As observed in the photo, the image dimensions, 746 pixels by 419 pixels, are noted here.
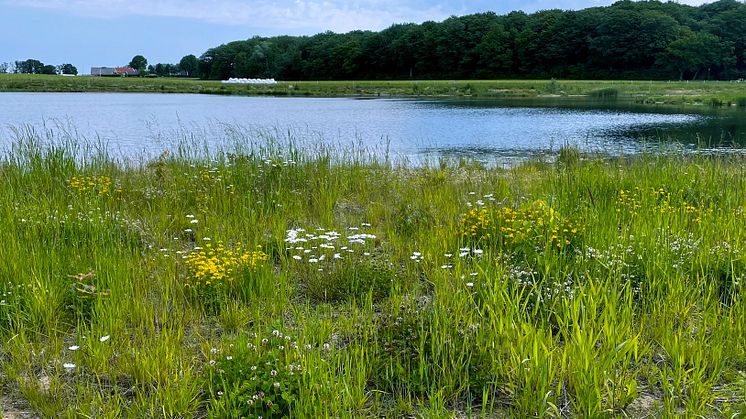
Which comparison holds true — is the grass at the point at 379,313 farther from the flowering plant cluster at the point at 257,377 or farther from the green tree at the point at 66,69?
the green tree at the point at 66,69

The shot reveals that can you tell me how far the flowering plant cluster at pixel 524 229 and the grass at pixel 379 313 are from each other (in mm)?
28

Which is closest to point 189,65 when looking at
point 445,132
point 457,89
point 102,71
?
point 102,71

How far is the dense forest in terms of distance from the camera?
108 metres

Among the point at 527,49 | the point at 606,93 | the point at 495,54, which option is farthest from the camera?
the point at 495,54

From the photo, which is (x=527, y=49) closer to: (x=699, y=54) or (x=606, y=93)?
(x=699, y=54)

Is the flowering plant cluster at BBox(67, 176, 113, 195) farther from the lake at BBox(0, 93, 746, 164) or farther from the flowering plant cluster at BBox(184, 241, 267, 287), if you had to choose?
the lake at BBox(0, 93, 746, 164)

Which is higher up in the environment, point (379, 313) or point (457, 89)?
point (457, 89)

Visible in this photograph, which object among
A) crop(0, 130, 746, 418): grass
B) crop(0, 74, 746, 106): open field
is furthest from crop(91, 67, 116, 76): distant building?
crop(0, 130, 746, 418): grass

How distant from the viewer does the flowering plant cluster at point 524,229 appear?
5.32 m

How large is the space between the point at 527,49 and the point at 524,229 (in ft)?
438

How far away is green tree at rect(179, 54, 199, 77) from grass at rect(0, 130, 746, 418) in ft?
615

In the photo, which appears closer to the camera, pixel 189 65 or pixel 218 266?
pixel 218 266

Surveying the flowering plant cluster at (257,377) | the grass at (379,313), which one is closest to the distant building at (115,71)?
the grass at (379,313)

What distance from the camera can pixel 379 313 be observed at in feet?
14.9
